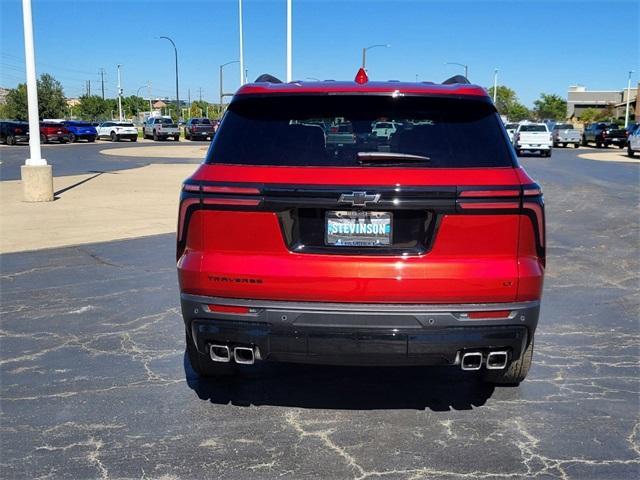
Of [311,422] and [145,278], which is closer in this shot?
A: [311,422]

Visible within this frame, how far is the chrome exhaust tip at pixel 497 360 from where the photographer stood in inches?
141

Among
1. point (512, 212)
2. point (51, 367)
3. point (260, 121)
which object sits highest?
point (260, 121)

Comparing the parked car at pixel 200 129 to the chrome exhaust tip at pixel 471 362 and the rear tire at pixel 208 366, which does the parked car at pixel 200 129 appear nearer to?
the rear tire at pixel 208 366

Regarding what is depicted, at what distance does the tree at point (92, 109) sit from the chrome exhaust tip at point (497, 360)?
346 ft

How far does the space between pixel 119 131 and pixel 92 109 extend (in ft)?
176

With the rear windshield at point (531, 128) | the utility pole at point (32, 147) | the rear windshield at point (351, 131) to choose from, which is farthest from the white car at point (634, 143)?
the rear windshield at point (351, 131)

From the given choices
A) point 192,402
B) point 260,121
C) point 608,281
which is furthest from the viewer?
point 608,281

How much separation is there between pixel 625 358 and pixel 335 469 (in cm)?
283

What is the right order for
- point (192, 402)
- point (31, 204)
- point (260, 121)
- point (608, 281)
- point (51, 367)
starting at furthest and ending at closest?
point (31, 204), point (608, 281), point (51, 367), point (192, 402), point (260, 121)

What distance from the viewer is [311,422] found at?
405 centimetres

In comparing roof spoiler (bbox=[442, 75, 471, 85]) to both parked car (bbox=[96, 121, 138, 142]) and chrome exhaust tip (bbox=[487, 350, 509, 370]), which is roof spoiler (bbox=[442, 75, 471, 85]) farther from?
parked car (bbox=[96, 121, 138, 142])

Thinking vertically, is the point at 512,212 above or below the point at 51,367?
above

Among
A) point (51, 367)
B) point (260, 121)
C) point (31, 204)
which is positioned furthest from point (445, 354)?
point (31, 204)

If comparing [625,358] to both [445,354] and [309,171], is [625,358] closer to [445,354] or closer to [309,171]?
[445,354]
